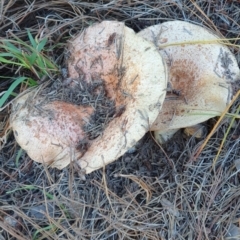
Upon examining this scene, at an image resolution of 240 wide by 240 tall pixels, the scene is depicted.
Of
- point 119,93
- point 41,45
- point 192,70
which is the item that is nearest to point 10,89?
point 41,45

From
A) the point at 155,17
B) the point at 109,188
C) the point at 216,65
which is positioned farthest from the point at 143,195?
the point at 155,17

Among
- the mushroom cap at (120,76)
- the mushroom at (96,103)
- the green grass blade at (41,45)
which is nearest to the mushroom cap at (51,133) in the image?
the mushroom at (96,103)

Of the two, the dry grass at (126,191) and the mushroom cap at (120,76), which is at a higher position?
the mushroom cap at (120,76)

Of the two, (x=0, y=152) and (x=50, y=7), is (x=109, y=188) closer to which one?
(x=0, y=152)

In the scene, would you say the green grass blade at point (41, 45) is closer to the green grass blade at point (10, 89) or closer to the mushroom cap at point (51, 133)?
the green grass blade at point (10, 89)

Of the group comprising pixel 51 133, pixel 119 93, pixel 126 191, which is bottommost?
pixel 126 191

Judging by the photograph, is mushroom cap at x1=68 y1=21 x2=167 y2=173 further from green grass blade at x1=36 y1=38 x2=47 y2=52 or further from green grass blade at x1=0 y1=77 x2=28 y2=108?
green grass blade at x1=0 y1=77 x2=28 y2=108

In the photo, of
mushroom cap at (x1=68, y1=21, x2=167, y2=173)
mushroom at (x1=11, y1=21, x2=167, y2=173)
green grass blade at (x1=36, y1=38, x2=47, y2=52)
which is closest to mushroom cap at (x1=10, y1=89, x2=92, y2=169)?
mushroom at (x1=11, y1=21, x2=167, y2=173)

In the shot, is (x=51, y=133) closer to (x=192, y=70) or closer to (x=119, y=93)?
(x=119, y=93)
